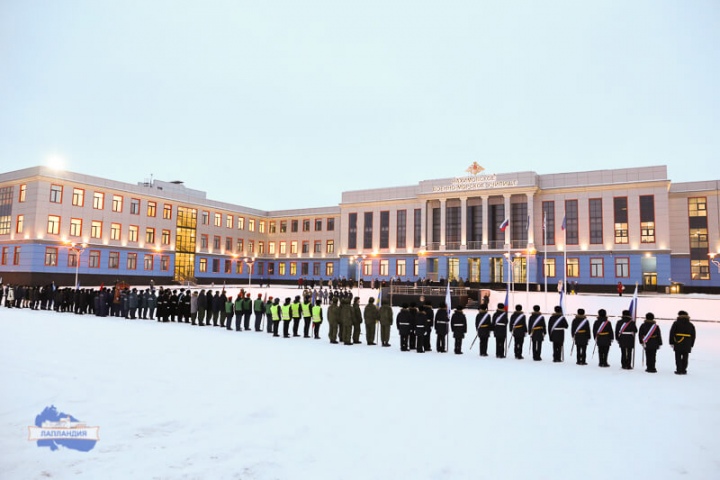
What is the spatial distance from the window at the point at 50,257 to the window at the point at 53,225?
1813 millimetres

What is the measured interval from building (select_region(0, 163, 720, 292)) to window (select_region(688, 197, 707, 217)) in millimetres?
118

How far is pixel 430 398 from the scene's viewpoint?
9.59 metres

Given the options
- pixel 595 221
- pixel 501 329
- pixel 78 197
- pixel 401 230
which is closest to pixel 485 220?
pixel 401 230

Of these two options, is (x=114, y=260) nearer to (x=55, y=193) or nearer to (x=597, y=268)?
(x=55, y=193)

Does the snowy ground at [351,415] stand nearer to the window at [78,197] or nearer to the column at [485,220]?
the column at [485,220]

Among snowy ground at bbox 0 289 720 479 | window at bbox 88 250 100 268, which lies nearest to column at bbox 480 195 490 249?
snowy ground at bbox 0 289 720 479

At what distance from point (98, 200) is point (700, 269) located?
67754 millimetres

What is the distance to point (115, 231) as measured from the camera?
57.2 metres

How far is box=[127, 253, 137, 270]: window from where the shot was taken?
58000mm

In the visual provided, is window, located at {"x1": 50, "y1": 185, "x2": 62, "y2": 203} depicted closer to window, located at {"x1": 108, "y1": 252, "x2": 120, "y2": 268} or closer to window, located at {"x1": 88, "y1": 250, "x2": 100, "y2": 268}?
window, located at {"x1": 88, "y1": 250, "x2": 100, "y2": 268}

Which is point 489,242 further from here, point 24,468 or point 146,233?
point 24,468

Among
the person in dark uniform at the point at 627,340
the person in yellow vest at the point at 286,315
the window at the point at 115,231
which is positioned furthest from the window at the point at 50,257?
the person in dark uniform at the point at 627,340

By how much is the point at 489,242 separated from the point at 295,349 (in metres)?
45.8

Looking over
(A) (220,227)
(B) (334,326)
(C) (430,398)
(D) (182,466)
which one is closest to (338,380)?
(C) (430,398)
